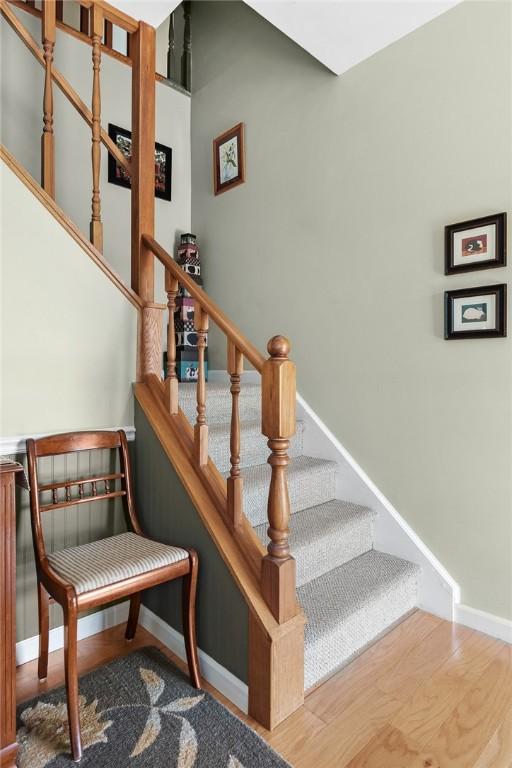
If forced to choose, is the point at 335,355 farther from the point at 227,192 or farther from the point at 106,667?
the point at 106,667

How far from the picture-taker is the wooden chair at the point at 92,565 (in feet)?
4.31

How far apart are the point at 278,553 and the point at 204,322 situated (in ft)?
2.81

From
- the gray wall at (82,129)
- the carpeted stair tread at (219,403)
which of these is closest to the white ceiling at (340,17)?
the gray wall at (82,129)

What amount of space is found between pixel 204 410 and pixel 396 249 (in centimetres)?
124

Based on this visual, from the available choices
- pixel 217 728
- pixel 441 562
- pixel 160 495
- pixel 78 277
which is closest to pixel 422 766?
pixel 217 728

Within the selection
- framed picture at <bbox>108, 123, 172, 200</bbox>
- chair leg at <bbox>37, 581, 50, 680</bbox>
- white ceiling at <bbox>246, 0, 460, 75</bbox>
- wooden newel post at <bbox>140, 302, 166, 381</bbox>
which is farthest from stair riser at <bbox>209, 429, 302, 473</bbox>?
framed picture at <bbox>108, 123, 172, 200</bbox>

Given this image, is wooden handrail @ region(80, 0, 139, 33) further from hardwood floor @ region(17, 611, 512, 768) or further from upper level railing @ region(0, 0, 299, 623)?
hardwood floor @ region(17, 611, 512, 768)

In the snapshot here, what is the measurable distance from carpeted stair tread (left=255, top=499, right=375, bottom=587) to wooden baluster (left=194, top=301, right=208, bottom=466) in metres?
0.49

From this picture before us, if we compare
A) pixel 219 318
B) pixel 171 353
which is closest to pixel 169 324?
pixel 171 353

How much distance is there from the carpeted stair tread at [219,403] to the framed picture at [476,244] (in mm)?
1238

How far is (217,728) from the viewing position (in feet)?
4.49

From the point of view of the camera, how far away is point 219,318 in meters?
1.59

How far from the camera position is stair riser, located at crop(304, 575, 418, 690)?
1.56 metres

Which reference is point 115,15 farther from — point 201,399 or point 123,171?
point 201,399
